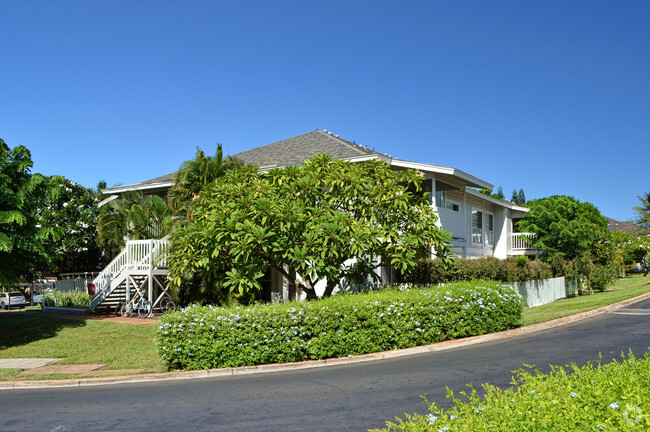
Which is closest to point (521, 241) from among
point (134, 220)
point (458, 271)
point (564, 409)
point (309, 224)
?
point (458, 271)

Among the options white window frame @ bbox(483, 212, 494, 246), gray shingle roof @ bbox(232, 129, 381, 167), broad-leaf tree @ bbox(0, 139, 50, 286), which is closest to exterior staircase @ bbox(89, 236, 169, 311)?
broad-leaf tree @ bbox(0, 139, 50, 286)

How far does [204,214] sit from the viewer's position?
677 inches

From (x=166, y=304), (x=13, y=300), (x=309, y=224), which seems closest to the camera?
(x=309, y=224)

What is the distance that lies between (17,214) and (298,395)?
11.5m

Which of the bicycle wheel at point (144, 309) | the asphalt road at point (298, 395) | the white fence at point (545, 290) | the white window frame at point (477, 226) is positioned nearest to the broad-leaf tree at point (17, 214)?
the bicycle wheel at point (144, 309)

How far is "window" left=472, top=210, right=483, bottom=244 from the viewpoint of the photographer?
3165 centimetres

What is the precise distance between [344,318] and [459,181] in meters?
15.2

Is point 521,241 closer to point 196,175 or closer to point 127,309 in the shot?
point 196,175

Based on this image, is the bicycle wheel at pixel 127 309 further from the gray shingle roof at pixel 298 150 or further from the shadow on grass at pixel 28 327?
the gray shingle roof at pixel 298 150

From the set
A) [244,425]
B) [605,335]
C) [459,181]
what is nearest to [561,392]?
[244,425]

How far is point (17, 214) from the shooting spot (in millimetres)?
15953

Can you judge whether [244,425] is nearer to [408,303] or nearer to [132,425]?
[132,425]

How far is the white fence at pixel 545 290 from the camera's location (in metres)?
23.2

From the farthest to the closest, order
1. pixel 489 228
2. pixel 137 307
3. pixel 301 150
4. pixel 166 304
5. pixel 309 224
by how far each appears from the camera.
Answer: pixel 489 228
pixel 301 150
pixel 166 304
pixel 137 307
pixel 309 224
